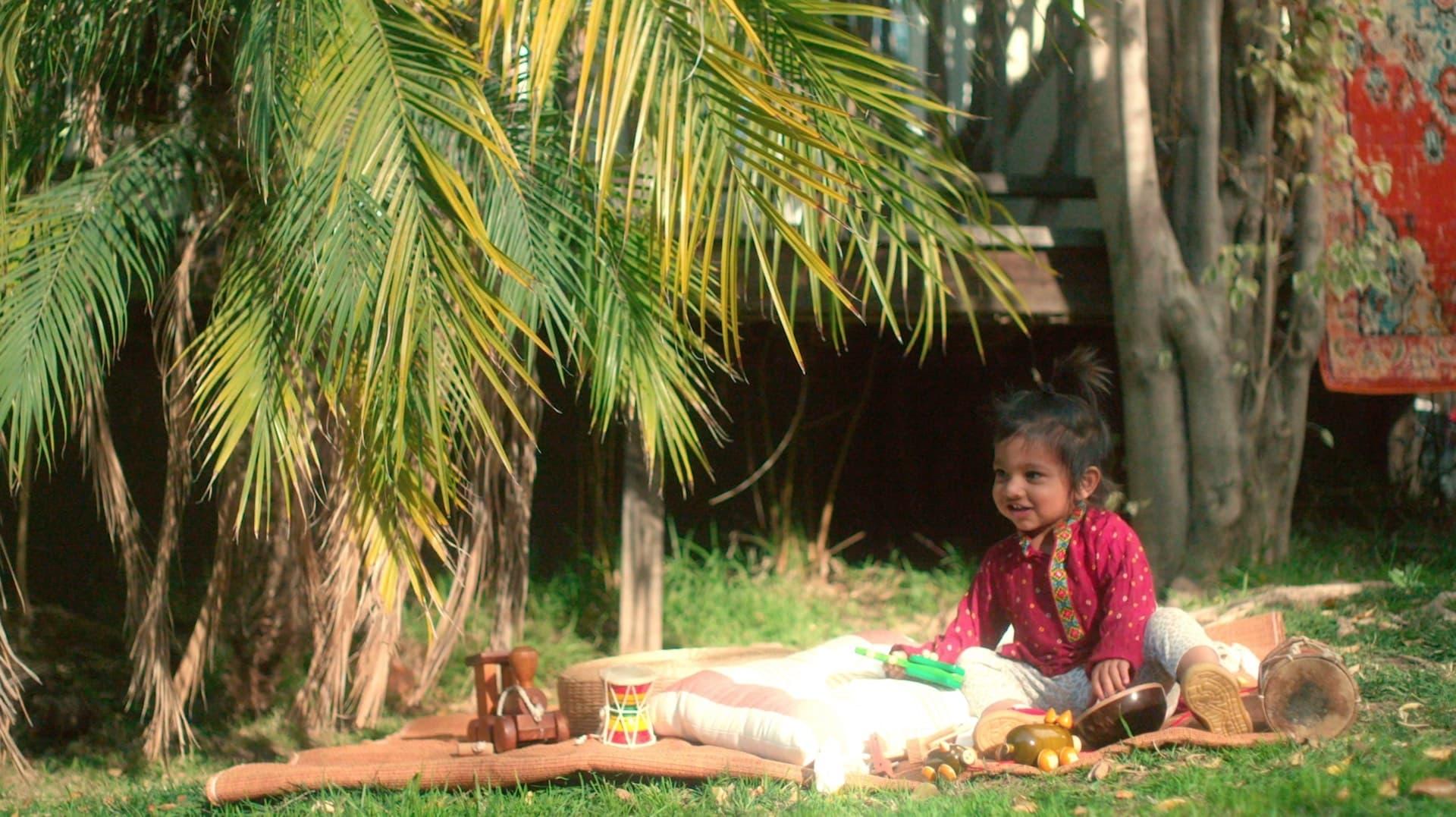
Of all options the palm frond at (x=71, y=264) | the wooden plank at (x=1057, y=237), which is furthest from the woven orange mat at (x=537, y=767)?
the wooden plank at (x=1057, y=237)

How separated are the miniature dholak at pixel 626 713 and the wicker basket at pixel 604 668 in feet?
0.27

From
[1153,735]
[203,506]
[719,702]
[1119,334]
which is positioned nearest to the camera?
[1153,735]

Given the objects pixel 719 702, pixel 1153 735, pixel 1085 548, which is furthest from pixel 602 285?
pixel 1153 735

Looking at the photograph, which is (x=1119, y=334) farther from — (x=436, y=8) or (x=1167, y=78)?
(x=436, y=8)

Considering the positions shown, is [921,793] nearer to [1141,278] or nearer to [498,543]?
[498,543]

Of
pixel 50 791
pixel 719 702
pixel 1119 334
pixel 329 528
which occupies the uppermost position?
pixel 1119 334

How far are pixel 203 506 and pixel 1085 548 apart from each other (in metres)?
5.07

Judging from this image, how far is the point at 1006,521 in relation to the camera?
7309mm

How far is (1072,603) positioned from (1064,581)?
0.20ft

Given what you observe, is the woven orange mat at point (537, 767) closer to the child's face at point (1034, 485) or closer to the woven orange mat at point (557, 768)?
the woven orange mat at point (557, 768)

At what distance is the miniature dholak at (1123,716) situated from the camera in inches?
124

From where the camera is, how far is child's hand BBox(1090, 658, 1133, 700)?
3363mm

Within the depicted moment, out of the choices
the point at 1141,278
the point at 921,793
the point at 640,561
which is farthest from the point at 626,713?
the point at 1141,278

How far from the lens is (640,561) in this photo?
5.91 m
